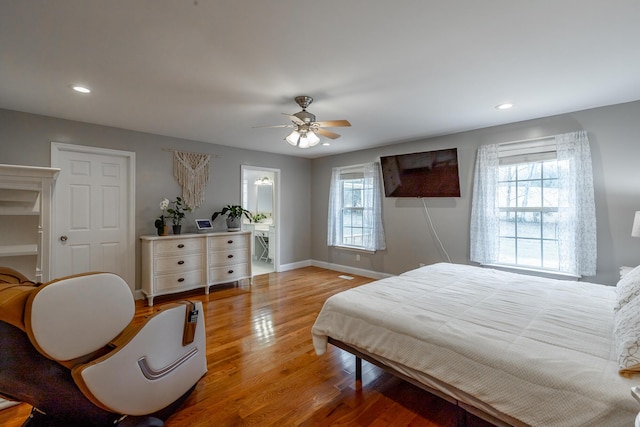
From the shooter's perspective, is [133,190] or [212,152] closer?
[133,190]

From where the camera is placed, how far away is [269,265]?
643cm

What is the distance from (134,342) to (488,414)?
1804mm

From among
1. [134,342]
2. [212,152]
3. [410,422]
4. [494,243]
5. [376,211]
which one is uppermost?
[212,152]

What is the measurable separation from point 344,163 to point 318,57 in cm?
359

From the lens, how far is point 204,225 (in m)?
4.52

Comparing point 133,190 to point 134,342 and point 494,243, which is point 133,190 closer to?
point 134,342

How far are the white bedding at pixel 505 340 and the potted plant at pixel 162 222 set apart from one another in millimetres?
3005

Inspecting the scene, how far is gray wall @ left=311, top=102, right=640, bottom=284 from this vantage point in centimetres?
292

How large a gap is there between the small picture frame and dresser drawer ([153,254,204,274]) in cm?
47

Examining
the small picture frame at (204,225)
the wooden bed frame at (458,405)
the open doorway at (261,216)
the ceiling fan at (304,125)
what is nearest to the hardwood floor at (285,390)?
the wooden bed frame at (458,405)

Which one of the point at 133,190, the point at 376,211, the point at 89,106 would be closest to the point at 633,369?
the point at 376,211

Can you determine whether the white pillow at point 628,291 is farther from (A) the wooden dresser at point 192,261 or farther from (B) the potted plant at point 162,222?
(B) the potted plant at point 162,222

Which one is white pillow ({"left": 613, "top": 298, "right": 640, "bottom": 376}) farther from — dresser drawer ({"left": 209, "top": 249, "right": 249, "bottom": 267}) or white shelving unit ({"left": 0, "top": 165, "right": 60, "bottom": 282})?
dresser drawer ({"left": 209, "top": 249, "right": 249, "bottom": 267})

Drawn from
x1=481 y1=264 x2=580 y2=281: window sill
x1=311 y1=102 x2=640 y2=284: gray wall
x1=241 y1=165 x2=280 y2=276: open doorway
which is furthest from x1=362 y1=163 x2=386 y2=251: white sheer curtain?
x1=241 y1=165 x2=280 y2=276: open doorway
